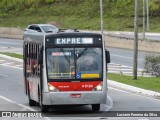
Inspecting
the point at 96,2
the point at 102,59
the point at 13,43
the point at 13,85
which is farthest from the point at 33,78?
the point at 96,2

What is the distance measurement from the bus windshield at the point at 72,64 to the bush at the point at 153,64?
15.3 m

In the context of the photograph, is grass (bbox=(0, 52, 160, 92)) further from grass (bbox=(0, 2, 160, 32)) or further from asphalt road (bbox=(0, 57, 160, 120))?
grass (bbox=(0, 2, 160, 32))

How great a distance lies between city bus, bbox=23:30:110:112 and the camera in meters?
20.2

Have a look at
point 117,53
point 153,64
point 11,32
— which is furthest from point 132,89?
point 11,32

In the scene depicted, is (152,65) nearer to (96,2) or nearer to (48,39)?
(48,39)

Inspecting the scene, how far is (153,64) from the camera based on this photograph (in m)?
35.9

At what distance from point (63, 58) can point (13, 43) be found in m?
49.4

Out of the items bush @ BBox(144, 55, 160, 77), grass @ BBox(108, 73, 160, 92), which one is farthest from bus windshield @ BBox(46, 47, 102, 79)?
bush @ BBox(144, 55, 160, 77)

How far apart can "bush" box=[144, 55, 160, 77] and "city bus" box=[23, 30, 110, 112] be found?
592 inches

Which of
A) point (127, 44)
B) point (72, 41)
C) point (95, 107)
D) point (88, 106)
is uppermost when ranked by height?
point (72, 41)

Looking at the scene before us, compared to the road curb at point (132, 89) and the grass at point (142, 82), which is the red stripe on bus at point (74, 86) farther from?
the grass at point (142, 82)

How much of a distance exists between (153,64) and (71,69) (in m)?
16.0

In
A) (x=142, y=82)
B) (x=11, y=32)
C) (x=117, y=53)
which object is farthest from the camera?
(x=11, y=32)

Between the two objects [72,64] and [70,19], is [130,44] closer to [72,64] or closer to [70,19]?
[70,19]
